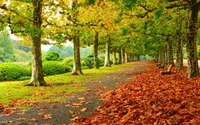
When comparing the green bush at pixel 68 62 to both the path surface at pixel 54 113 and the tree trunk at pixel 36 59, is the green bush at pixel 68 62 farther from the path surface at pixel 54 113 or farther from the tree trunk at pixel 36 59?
the path surface at pixel 54 113

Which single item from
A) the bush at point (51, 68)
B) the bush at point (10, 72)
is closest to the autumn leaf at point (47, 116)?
the bush at point (10, 72)

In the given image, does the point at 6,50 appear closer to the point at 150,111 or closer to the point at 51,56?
the point at 51,56

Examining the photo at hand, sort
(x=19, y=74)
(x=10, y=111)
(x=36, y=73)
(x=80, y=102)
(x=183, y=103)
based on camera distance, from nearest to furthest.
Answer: (x=183, y=103), (x=10, y=111), (x=80, y=102), (x=36, y=73), (x=19, y=74)

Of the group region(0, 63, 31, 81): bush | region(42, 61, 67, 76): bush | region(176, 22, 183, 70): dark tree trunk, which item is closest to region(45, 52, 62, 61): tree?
region(42, 61, 67, 76): bush

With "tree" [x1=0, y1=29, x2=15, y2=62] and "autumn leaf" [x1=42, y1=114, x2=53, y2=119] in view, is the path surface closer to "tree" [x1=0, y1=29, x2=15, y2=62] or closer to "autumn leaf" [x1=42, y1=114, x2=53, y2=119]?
"autumn leaf" [x1=42, y1=114, x2=53, y2=119]

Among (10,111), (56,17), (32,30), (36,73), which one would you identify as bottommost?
(10,111)

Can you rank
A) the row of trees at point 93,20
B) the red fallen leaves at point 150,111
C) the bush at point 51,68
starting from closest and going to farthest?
the red fallen leaves at point 150,111 < the row of trees at point 93,20 < the bush at point 51,68

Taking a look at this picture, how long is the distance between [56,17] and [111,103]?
51.0 feet

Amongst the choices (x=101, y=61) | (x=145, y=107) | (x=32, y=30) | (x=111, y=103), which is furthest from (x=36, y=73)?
(x=101, y=61)

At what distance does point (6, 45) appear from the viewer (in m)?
89.2

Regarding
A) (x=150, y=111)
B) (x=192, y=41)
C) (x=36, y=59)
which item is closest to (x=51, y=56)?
(x=36, y=59)

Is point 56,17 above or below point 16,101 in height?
above

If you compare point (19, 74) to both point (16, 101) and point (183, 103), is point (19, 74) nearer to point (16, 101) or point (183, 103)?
point (16, 101)

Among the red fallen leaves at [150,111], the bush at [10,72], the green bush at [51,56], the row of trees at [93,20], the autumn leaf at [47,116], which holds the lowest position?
the autumn leaf at [47,116]
